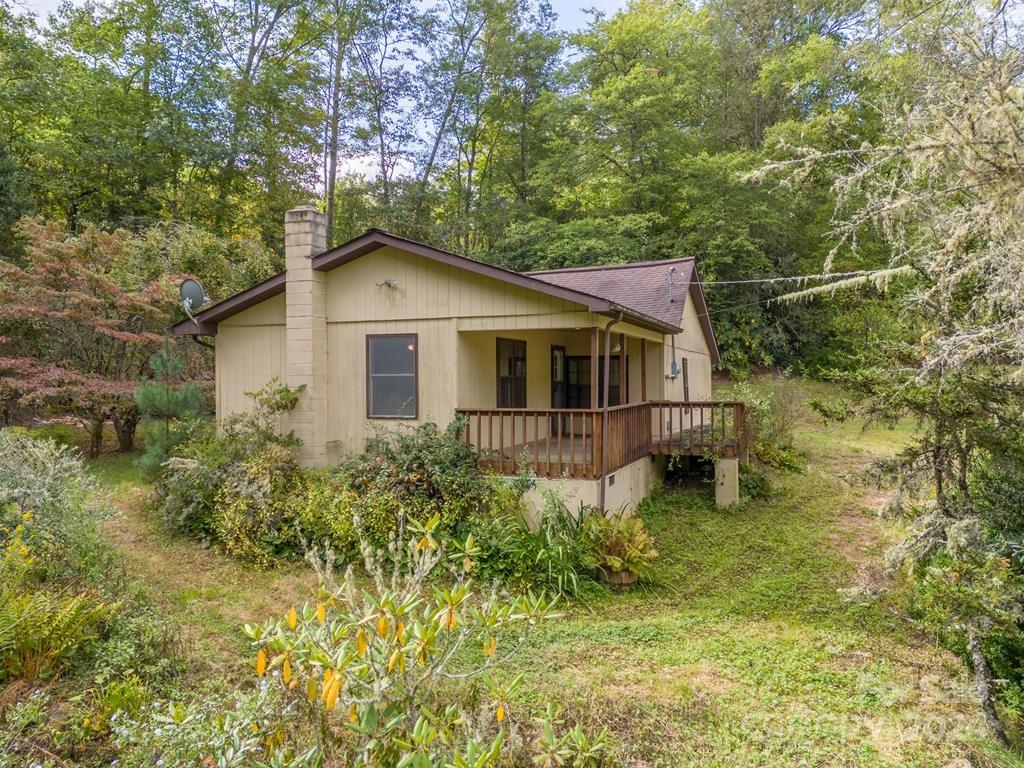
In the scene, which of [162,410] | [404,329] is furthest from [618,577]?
[162,410]

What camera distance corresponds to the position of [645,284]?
486 inches

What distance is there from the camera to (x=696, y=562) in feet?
26.3

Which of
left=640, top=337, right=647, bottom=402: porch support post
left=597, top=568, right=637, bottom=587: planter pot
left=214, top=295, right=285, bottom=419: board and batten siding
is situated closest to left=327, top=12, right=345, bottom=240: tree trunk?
left=214, top=295, right=285, bottom=419: board and batten siding

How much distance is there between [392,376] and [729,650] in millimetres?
6147

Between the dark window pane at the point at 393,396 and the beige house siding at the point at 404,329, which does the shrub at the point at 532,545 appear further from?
the dark window pane at the point at 393,396

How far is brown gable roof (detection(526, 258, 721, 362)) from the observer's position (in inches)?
454

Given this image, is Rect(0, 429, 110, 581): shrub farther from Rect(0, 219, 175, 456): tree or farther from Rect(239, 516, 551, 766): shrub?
Rect(0, 219, 175, 456): tree

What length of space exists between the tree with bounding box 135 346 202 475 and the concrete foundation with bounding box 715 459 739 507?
916 cm

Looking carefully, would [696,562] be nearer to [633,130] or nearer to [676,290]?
[676,290]

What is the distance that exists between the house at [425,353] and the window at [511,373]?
0.12ft

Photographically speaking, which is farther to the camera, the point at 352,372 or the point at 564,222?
the point at 564,222

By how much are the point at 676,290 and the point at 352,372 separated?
6.63 m

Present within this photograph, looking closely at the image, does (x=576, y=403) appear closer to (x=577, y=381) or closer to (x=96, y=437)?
(x=577, y=381)

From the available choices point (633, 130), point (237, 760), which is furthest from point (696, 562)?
point (633, 130)
